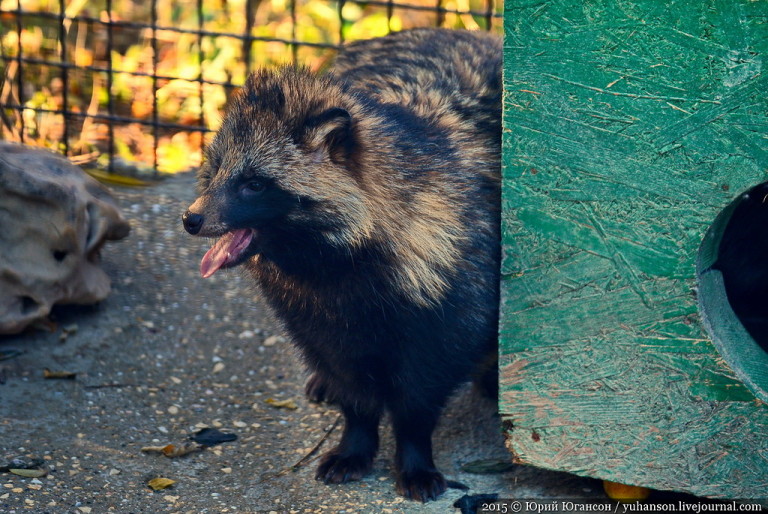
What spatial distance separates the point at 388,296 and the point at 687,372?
992 mm

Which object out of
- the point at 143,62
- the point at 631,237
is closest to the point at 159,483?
the point at 631,237

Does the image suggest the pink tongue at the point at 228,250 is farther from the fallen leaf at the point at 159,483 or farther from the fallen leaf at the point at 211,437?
the fallen leaf at the point at 211,437

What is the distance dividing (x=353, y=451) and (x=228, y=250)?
95 centimetres

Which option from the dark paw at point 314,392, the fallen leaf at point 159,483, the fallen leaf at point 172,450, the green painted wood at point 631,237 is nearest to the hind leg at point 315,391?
Answer: the dark paw at point 314,392

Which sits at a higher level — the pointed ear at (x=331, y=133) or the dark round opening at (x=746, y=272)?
the pointed ear at (x=331, y=133)

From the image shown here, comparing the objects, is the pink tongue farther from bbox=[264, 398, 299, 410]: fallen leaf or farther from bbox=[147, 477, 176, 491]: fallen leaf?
bbox=[264, 398, 299, 410]: fallen leaf

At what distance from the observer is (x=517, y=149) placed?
10.2 ft

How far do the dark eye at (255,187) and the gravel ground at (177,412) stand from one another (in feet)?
2.26

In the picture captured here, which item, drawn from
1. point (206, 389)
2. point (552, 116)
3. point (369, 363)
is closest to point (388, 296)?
point (369, 363)

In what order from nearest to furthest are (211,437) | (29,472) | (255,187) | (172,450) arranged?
(255,187), (29,472), (172,450), (211,437)

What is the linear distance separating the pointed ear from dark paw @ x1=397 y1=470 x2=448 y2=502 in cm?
118

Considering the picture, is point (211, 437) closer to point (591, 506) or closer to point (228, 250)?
point (228, 250)

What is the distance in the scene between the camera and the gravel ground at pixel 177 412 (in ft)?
11.2

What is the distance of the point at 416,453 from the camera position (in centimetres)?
355
